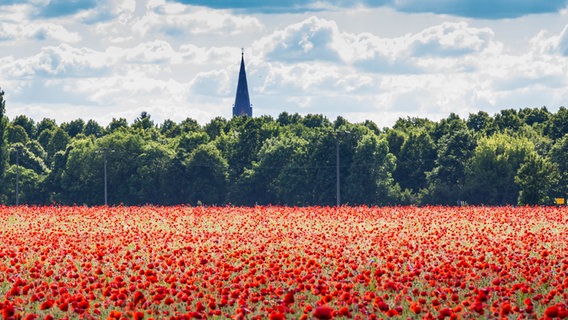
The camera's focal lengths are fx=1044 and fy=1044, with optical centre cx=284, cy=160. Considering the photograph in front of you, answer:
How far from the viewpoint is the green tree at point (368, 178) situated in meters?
96.0

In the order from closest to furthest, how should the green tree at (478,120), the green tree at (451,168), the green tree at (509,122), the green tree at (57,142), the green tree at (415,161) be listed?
the green tree at (451,168), the green tree at (415,161), the green tree at (509,122), the green tree at (478,120), the green tree at (57,142)

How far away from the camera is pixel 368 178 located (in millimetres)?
97125

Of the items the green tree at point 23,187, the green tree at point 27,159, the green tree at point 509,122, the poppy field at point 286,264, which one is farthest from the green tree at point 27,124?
the poppy field at point 286,264

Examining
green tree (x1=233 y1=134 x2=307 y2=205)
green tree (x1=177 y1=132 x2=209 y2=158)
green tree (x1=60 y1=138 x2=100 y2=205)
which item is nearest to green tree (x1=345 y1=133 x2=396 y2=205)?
green tree (x1=233 y1=134 x2=307 y2=205)

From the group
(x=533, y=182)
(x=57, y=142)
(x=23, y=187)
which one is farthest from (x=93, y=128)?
(x=533, y=182)

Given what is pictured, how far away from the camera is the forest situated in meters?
95.4

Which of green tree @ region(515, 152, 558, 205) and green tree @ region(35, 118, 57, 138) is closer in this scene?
green tree @ region(515, 152, 558, 205)

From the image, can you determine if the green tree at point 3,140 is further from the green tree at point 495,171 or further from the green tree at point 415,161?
the green tree at point 495,171

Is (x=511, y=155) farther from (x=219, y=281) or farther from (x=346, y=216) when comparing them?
(x=219, y=281)

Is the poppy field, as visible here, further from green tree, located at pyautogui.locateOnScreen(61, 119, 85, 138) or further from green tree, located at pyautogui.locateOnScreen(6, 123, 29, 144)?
green tree, located at pyautogui.locateOnScreen(61, 119, 85, 138)

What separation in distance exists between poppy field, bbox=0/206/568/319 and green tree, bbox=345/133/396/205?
192 feet

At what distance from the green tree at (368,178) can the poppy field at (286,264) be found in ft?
192

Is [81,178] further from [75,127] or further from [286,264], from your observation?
[286,264]

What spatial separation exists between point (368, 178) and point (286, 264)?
7649 cm
